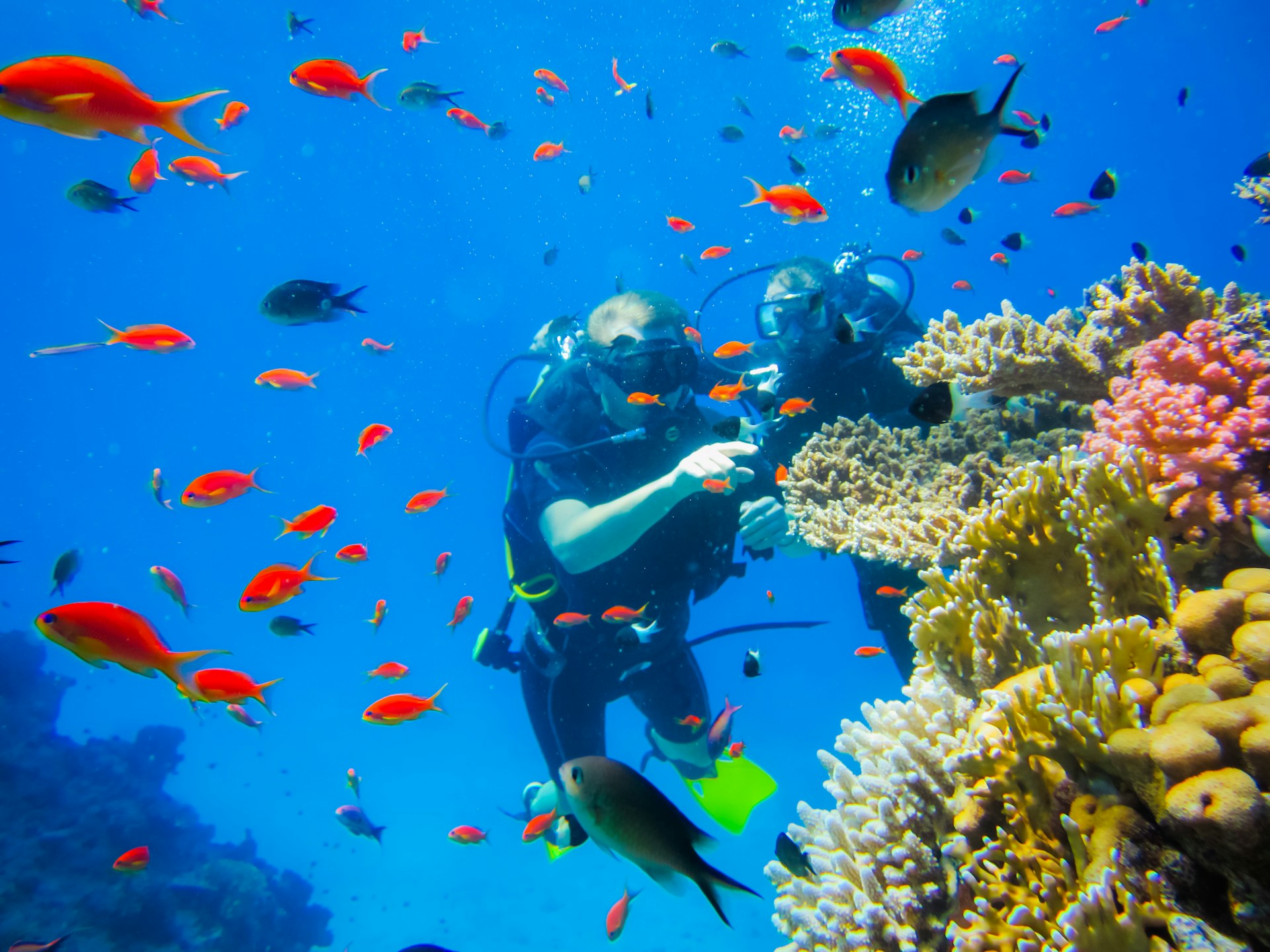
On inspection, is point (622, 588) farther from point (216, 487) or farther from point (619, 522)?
point (216, 487)

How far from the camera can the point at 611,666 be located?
233 inches

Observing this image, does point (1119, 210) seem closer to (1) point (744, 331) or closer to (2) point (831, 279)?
(1) point (744, 331)

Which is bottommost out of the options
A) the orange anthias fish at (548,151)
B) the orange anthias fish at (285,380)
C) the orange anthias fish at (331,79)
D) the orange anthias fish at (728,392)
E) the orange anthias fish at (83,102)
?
the orange anthias fish at (728,392)

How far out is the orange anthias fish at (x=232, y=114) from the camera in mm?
5805

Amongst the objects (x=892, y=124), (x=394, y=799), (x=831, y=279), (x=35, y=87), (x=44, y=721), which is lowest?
(x=35, y=87)

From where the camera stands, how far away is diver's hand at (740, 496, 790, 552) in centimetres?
381

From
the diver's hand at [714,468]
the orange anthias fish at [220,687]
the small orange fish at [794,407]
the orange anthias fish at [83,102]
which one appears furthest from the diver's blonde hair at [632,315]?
the orange anthias fish at [220,687]

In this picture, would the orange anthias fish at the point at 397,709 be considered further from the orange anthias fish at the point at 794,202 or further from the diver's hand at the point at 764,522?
the orange anthias fish at the point at 794,202

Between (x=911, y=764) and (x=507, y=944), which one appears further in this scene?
(x=507, y=944)

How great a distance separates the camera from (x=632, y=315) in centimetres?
514

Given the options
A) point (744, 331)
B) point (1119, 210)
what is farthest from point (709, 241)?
point (1119, 210)

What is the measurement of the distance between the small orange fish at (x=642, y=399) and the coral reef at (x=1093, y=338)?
86.1 inches

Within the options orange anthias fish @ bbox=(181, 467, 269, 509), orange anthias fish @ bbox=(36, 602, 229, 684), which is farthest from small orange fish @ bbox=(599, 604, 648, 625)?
orange anthias fish @ bbox=(181, 467, 269, 509)

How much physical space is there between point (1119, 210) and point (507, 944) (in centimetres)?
9622
